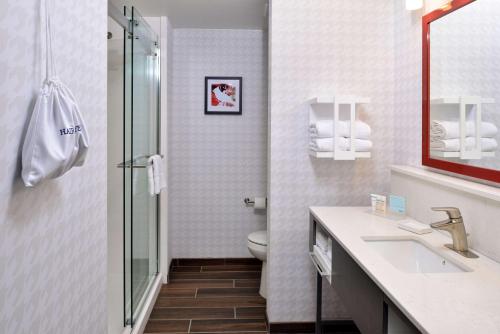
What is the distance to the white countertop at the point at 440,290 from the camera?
955 millimetres

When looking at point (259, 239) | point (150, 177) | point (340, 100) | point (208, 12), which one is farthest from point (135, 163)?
Answer: point (208, 12)

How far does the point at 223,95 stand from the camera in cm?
376

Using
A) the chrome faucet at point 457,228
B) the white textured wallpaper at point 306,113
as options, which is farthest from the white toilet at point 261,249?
the chrome faucet at point 457,228

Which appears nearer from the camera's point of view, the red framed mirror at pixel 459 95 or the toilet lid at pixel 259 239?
the red framed mirror at pixel 459 95

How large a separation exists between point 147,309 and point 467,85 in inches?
90.2

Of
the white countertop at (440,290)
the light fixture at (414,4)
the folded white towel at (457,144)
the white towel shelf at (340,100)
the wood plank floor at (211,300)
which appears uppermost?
the light fixture at (414,4)

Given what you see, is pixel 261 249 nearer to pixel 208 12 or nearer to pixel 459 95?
pixel 459 95

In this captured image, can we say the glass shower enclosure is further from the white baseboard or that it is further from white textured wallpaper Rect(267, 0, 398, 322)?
white textured wallpaper Rect(267, 0, 398, 322)

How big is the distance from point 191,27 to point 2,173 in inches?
118

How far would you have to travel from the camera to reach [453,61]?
1.86m

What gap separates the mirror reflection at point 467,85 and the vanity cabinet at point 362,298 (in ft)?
2.23

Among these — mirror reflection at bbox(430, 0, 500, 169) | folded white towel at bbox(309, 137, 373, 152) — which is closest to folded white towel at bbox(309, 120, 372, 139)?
folded white towel at bbox(309, 137, 373, 152)

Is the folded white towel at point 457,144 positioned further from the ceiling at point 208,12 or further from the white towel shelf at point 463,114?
the ceiling at point 208,12

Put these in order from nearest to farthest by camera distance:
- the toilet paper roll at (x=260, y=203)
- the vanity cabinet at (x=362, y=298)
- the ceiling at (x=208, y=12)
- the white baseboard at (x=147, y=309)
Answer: the vanity cabinet at (x=362, y=298), the white baseboard at (x=147, y=309), the ceiling at (x=208, y=12), the toilet paper roll at (x=260, y=203)
